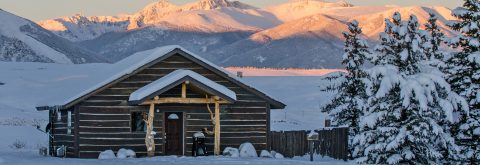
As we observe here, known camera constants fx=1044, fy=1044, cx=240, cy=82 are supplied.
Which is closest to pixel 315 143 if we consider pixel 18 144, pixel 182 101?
pixel 182 101

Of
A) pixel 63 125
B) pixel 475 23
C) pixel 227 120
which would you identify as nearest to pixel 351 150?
pixel 227 120

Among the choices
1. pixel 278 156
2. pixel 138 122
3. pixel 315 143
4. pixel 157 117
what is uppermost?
pixel 157 117

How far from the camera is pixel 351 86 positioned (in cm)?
4328

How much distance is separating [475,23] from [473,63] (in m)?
1.40

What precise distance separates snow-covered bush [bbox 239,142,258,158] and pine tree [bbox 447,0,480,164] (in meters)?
9.30

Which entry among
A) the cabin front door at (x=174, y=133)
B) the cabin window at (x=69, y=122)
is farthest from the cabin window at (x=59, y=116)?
the cabin front door at (x=174, y=133)

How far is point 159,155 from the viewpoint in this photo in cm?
4216

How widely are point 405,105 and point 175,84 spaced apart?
1022cm

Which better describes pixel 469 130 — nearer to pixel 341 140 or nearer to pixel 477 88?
pixel 477 88

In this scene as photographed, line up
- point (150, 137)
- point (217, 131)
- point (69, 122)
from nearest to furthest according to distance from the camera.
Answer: point (150, 137) → point (217, 131) → point (69, 122)

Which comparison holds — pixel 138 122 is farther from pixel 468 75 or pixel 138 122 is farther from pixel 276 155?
pixel 468 75

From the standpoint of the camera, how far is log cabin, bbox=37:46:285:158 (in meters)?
41.1

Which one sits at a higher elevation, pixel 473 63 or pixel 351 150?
pixel 473 63

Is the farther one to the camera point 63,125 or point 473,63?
point 63,125
